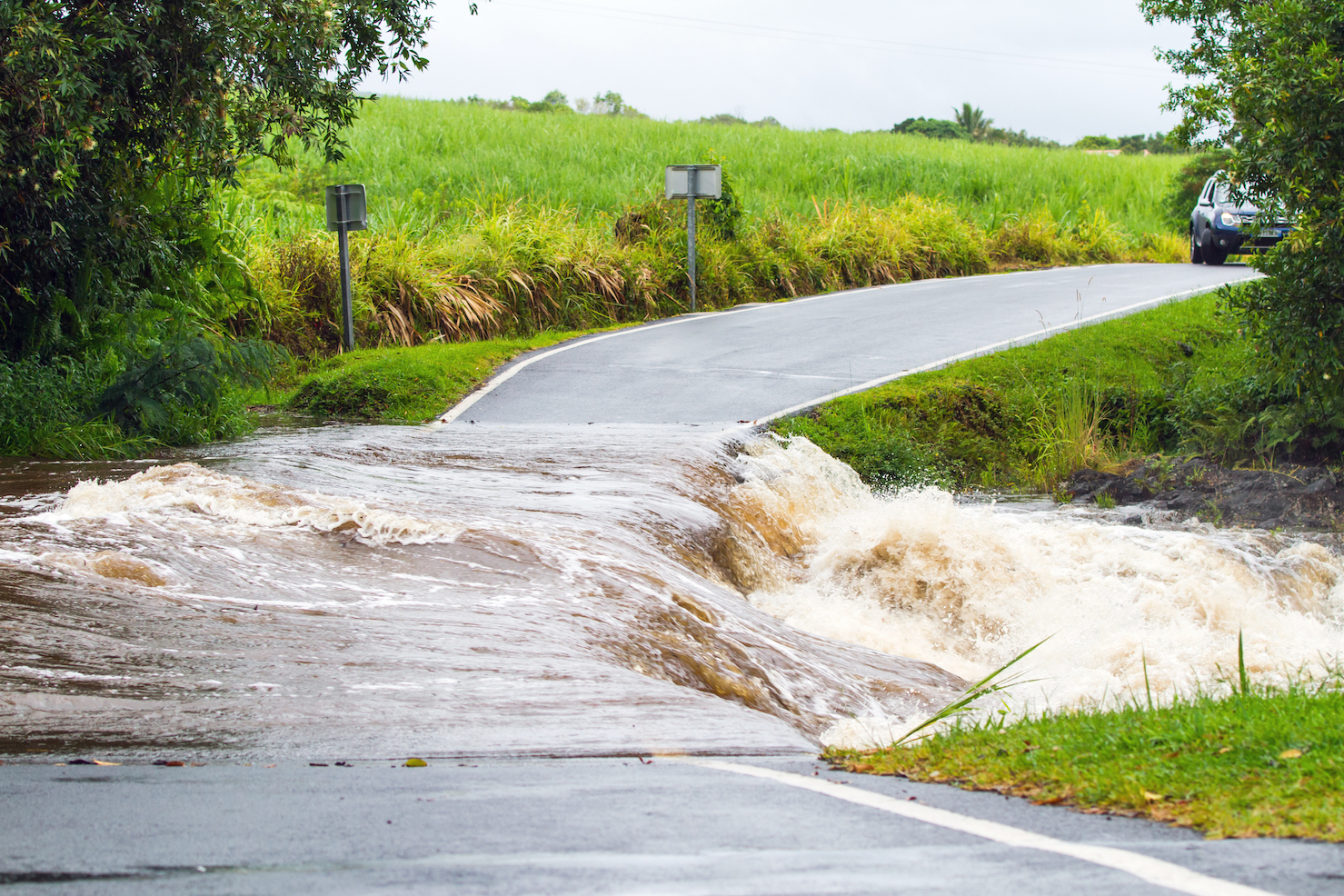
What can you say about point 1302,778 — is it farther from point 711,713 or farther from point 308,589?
point 308,589

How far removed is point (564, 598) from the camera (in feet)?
21.0

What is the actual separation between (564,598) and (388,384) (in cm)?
719

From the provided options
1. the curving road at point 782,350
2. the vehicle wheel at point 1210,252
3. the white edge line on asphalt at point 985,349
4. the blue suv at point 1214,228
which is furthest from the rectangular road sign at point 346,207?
the vehicle wheel at point 1210,252

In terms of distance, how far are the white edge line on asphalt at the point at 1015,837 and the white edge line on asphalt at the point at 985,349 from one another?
793 cm

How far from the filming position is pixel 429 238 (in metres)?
18.6

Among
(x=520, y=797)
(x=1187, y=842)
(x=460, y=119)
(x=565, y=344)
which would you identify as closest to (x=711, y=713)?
(x=520, y=797)

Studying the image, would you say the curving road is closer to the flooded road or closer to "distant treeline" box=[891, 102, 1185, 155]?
the flooded road

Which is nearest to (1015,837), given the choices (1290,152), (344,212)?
(1290,152)

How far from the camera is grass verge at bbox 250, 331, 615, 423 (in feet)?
41.7

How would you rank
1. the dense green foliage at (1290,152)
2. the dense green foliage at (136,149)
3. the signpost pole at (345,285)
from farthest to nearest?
the signpost pole at (345,285), the dense green foliage at (1290,152), the dense green foliage at (136,149)

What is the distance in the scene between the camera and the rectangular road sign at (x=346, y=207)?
14.2 metres

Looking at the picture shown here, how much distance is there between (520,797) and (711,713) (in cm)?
141

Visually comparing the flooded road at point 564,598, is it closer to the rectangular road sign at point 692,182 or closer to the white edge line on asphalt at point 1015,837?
the white edge line on asphalt at point 1015,837

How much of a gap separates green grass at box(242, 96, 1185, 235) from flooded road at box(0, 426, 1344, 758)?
10815 mm
